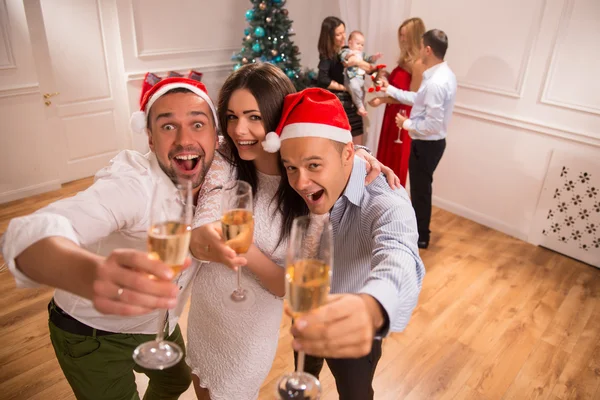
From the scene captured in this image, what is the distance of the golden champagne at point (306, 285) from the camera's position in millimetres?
932

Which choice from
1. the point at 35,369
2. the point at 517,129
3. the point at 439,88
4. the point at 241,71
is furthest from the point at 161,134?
the point at 517,129

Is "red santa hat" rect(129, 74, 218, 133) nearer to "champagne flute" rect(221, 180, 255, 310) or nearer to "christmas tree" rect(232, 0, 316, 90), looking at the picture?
"champagne flute" rect(221, 180, 255, 310)

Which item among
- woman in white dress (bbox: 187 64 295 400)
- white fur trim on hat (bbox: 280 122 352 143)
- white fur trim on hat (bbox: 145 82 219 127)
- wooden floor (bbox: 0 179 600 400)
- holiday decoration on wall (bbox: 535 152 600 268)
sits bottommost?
wooden floor (bbox: 0 179 600 400)

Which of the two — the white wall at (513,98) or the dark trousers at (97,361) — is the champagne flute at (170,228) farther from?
the white wall at (513,98)

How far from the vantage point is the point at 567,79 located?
3.54 metres

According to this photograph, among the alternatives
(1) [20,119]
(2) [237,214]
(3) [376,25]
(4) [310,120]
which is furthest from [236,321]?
(3) [376,25]

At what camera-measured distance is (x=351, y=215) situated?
1.54 meters

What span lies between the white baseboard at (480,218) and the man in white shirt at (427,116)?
0.78 m

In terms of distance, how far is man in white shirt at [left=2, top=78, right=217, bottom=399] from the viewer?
3.31 feet

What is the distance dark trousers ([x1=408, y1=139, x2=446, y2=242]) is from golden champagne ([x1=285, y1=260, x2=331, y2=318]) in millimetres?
2945

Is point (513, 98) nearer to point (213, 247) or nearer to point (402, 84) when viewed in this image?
point (402, 84)

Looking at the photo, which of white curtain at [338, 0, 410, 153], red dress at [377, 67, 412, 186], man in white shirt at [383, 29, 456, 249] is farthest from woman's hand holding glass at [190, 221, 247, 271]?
white curtain at [338, 0, 410, 153]

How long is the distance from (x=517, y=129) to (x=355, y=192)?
3022mm

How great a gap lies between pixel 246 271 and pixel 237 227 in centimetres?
36
